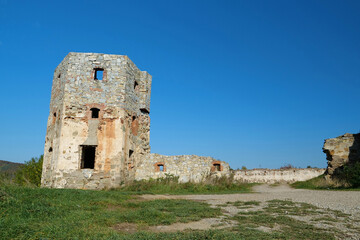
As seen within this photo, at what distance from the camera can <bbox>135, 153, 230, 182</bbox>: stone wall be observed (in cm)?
1587

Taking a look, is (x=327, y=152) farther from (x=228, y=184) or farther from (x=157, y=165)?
(x=157, y=165)

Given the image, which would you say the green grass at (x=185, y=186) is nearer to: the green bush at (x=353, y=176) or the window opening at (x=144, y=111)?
the window opening at (x=144, y=111)

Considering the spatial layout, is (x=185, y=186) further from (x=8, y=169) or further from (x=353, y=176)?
(x=8, y=169)

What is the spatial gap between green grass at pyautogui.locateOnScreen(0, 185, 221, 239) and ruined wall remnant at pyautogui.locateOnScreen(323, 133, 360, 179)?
12125mm

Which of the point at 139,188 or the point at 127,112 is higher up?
the point at 127,112

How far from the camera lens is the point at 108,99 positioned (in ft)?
48.7

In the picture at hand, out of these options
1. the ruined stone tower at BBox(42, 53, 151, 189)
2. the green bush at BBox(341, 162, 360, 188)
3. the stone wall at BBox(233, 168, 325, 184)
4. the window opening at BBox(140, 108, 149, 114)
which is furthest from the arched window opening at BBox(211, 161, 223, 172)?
the stone wall at BBox(233, 168, 325, 184)

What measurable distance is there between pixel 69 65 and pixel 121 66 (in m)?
2.73

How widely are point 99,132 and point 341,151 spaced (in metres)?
13.9

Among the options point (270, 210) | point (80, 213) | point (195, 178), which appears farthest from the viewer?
point (195, 178)

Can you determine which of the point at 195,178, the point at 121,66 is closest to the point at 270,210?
the point at 195,178

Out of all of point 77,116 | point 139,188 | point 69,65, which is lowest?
point 139,188

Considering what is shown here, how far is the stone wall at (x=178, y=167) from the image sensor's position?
52.1ft

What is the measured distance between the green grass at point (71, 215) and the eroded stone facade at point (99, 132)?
5686 mm
